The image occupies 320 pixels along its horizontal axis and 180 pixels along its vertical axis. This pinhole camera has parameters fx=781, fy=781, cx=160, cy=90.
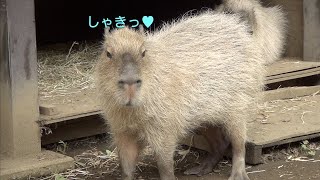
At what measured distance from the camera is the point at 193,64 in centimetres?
523

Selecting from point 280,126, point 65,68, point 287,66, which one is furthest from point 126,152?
point 287,66

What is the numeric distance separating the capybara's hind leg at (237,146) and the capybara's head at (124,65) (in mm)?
1015

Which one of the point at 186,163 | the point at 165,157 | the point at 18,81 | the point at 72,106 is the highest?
the point at 18,81

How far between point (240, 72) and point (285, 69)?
6.27 feet

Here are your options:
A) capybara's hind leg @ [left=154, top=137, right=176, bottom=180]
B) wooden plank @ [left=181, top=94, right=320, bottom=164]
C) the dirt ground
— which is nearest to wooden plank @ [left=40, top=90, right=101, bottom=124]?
the dirt ground

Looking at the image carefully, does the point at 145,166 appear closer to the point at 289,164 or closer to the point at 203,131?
the point at 203,131

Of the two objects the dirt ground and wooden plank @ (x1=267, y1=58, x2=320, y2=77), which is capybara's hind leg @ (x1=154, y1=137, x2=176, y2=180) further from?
wooden plank @ (x1=267, y1=58, x2=320, y2=77)

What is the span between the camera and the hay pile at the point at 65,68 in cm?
673

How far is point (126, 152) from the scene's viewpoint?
5156mm

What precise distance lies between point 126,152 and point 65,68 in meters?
2.44

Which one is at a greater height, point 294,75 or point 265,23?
point 265,23

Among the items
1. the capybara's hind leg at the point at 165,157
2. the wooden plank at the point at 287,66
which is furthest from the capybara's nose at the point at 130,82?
the wooden plank at the point at 287,66

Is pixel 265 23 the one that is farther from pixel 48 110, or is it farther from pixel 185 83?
pixel 185 83

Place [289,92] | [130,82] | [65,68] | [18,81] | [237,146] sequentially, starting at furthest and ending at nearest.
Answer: [65,68]
[289,92]
[18,81]
[237,146]
[130,82]
